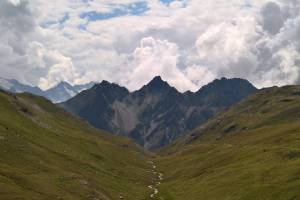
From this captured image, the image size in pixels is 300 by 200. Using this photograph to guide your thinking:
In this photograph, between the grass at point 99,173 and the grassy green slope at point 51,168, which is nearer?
the grass at point 99,173

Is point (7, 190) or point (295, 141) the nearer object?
point (7, 190)

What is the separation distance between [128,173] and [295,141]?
63939 mm

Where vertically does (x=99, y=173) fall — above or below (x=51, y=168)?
above

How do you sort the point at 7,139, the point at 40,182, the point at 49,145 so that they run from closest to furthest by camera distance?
the point at 40,182 < the point at 7,139 < the point at 49,145

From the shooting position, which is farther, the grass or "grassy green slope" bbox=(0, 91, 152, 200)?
"grassy green slope" bbox=(0, 91, 152, 200)

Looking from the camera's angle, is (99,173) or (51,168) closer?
(51,168)

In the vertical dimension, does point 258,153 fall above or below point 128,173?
below

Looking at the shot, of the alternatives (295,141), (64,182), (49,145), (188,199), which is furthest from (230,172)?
(49,145)

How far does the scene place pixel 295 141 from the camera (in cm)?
13850

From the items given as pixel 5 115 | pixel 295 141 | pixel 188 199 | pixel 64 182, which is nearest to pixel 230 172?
pixel 188 199

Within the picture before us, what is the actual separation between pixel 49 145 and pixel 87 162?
13470 mm

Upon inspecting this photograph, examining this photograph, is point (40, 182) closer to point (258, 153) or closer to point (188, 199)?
point (188, 199)

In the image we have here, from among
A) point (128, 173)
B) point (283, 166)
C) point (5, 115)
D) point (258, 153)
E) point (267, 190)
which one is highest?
point (5, 115)

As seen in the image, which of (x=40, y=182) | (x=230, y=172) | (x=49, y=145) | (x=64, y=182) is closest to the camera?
(x=40, y=182)
